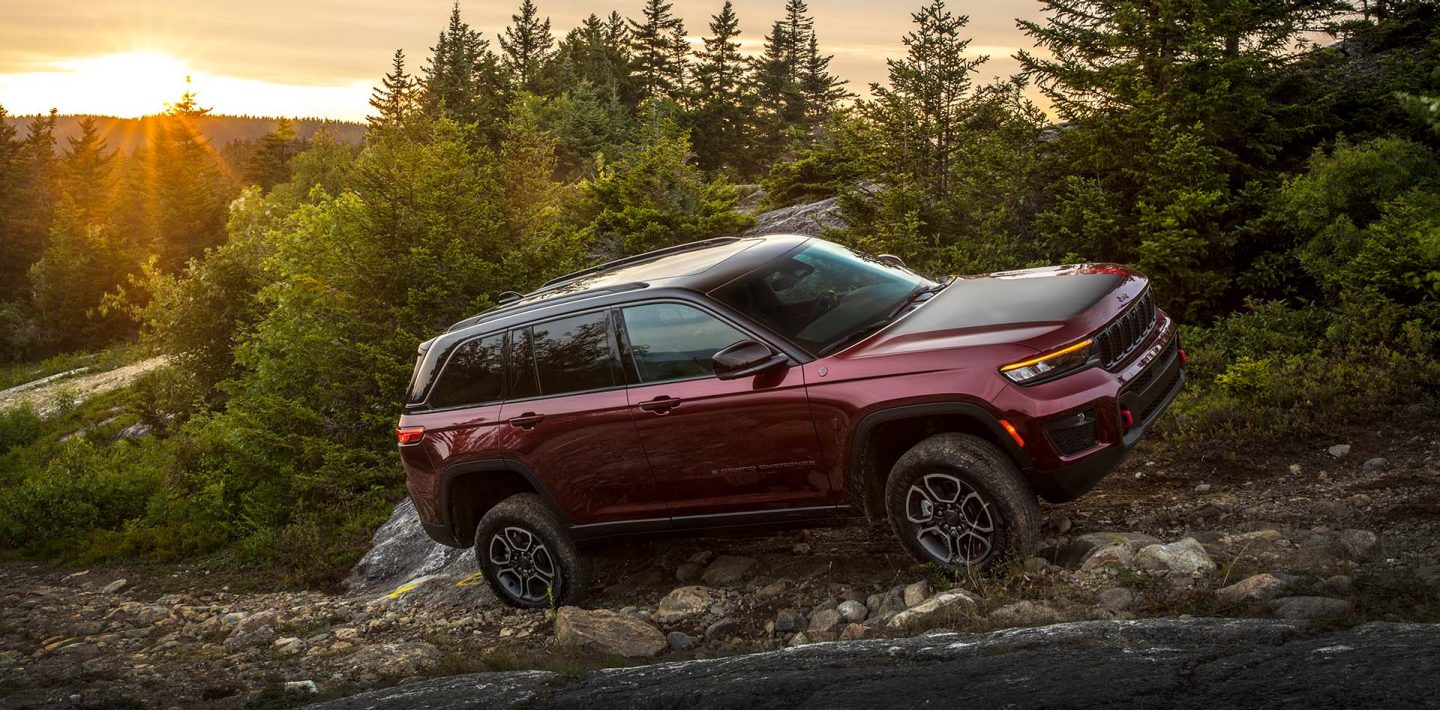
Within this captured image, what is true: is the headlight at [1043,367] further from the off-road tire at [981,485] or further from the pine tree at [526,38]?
the pine tree at [526,38]

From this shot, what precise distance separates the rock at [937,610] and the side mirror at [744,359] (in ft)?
4.82

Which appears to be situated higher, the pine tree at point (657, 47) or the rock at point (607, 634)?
the pine tree at point (657, 47)

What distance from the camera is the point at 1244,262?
34.3 ft

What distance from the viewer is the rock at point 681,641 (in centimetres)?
562

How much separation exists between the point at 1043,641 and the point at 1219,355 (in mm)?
6146

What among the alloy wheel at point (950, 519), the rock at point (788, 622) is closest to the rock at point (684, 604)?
the rock at point (788, 622)

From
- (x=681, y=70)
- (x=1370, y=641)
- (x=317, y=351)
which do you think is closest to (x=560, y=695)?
(x=1370, y=641)

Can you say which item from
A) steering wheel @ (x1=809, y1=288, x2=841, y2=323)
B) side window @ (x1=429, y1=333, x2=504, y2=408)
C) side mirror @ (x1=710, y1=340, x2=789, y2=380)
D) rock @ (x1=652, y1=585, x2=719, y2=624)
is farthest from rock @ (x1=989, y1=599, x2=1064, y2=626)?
side window @ (x1=429, y1=333, x2=504, y2=408)

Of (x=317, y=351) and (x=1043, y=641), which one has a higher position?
(x=317, y=351)

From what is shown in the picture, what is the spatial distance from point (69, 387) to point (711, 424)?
47686 mm

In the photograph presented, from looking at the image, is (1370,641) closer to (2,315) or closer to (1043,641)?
(1043,641)

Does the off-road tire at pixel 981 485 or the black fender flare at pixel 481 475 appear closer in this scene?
the off-road tire at pixel 981 485

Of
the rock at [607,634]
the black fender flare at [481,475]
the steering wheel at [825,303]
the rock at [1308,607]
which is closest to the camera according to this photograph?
the rock at [1308,607]

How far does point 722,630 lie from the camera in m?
5.67
